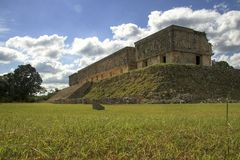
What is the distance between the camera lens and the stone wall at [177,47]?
31.8m

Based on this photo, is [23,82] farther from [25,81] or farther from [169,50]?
[169,50]

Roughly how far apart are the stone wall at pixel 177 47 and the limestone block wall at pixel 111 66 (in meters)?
4.02

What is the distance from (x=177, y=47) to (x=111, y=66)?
53.7 ft

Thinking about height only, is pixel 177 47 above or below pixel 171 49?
above

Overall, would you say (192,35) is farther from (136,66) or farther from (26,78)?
(26,78)

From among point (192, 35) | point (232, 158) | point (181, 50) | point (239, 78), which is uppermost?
point (192, 35)

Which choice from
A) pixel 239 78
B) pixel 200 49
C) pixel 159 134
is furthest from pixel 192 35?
pixel 159 134

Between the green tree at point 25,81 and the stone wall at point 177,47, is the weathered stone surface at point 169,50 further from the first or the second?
the green tree at point 25,81

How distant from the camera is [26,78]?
5391 centimetres

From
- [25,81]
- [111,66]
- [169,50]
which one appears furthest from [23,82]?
[169,50]

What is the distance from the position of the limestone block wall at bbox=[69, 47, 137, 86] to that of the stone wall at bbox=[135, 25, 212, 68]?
4024 millimetres

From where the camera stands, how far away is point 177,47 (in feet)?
105

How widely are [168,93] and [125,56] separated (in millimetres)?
18360

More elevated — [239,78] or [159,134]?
[239,78]
